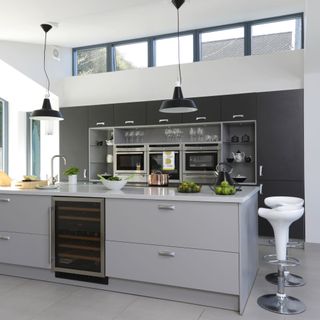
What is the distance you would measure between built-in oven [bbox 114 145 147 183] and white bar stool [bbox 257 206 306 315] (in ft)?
10.1

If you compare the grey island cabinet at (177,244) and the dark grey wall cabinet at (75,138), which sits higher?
the dark grey wall cabinet at (75,138)

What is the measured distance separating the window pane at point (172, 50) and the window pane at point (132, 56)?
0.25 m

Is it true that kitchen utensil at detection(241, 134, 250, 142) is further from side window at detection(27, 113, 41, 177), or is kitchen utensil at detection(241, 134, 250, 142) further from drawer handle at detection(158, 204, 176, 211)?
side window at detection(27, 113, 41, 177)

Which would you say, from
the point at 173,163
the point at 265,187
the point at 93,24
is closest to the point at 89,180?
the point at 173,163

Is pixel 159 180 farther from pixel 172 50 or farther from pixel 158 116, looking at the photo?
pixel 172 50

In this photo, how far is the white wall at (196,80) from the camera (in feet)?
16.6

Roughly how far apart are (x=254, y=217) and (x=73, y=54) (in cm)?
501

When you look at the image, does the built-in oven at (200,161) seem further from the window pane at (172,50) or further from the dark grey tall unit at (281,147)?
the window pane at (172,50)

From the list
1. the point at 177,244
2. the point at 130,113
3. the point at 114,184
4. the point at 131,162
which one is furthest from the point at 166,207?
the point at 130,113

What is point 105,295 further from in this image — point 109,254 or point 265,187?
point 265,187

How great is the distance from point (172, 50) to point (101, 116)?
5.50 feet

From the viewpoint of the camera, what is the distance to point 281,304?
2.80 meters

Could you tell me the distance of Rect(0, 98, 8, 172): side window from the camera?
21.3 feet

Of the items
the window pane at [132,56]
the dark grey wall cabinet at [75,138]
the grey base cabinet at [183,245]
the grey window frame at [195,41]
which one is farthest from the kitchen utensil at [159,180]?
the window pane at [132,56]
